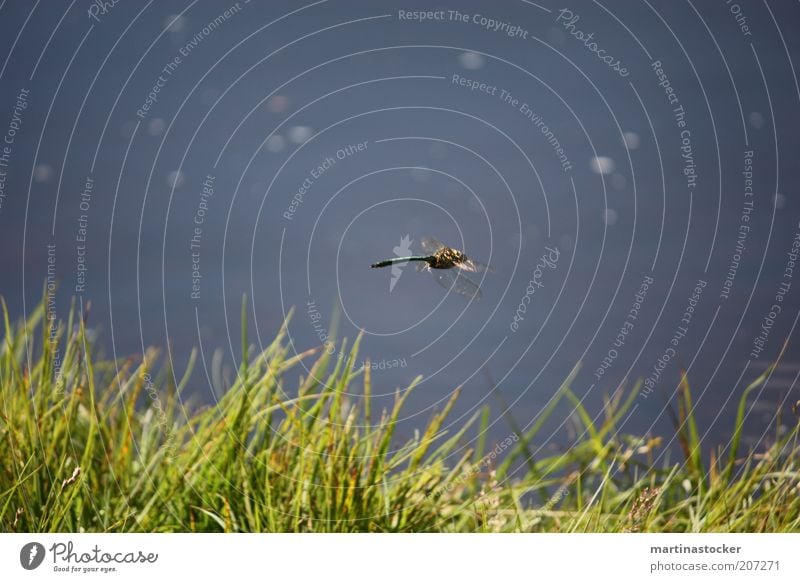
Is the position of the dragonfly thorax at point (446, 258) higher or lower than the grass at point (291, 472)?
higher

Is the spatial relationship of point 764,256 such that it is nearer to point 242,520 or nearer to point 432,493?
point 432,493

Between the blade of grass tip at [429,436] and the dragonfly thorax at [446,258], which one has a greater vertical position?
the dragonfly thorax at [446,258]

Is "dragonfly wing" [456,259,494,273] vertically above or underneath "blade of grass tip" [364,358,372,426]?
above

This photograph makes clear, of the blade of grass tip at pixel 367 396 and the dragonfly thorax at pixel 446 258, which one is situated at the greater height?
the dragonfly thorax at pixel 446 258

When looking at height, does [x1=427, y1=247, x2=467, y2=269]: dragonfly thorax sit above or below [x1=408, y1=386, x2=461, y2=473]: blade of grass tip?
above

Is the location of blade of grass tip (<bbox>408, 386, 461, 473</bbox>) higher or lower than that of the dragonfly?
lower
